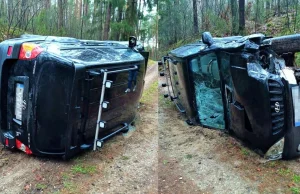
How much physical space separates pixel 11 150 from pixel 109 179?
57.4 inches

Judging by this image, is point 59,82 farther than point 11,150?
No

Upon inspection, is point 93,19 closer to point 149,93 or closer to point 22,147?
point 149,93

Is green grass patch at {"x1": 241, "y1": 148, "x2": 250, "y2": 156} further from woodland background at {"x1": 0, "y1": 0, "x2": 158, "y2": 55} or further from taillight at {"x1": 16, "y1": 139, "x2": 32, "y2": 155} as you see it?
woodland background at {"x1": 0, "y1": 0, "x2": 158, "y2": 55}

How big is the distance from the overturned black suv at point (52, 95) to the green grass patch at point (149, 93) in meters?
3.94

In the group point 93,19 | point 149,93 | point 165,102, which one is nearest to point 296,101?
point 165,102

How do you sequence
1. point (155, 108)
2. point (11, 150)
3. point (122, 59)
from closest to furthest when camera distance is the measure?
point (11, 150)
point (122, 59)
point (155, 108)

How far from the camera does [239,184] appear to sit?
316cm

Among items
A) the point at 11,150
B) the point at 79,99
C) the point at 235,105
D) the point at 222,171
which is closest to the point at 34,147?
the point at 11,150

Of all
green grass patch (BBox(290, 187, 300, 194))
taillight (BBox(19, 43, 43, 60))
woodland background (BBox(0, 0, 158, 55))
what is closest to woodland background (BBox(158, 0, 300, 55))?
woodland background (BBox(0, 0, 158, 55))

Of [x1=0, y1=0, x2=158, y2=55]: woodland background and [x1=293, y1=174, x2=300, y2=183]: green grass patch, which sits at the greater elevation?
[x1=0, y1=0, x2=158, y2=55]: woodland background

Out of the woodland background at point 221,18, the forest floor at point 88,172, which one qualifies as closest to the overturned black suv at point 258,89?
the forest floor at point 88,172

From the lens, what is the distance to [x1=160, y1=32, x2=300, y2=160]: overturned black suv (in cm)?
319

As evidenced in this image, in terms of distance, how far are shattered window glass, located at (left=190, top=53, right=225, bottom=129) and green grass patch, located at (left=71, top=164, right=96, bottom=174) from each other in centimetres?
232

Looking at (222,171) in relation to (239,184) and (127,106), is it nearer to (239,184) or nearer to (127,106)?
(239,184)
